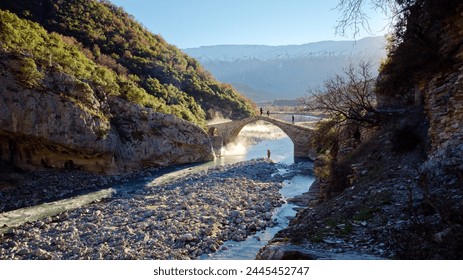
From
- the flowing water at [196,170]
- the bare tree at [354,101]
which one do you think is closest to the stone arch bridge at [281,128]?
the flowing water at [196,170]

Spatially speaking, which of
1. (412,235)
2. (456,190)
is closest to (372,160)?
(456,190)

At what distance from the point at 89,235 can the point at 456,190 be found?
392 inches

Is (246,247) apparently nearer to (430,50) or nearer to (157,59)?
(430,50)

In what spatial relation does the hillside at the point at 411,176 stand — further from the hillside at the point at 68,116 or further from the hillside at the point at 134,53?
the hillside at the point at 134,53

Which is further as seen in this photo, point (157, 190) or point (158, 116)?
point (158, 116)

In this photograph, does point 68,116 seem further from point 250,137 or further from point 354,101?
point 250,137

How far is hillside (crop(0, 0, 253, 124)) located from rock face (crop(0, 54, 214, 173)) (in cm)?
796

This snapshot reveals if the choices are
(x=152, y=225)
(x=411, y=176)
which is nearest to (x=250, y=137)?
(x=152, y=225)

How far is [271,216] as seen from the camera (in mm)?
12328

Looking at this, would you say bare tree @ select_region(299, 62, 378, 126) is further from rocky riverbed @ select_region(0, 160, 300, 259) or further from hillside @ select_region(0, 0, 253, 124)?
hillside @ select_region(0, 0, 253, 124)

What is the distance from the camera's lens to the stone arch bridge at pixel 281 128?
2943 cm

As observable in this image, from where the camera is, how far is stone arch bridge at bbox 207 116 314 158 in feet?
96.6

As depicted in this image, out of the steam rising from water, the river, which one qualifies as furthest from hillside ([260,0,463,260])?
the steam rising from water

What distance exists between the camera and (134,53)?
40.2m
